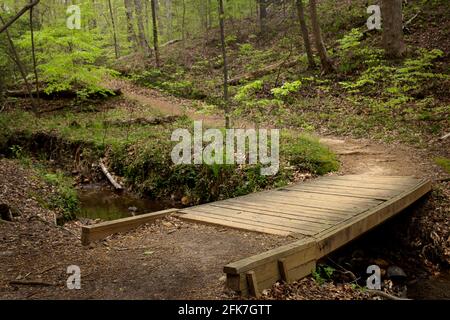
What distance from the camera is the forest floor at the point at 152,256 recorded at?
461 cm

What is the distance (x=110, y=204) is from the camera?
11867 mm

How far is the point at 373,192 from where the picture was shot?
821 cm

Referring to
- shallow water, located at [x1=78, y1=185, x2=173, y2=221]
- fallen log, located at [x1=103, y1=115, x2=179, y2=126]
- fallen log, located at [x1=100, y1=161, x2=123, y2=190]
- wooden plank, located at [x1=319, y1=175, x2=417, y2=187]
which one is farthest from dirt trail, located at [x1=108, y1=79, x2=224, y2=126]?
wooden plank, located at [x1=319, y1=175, x2=417, y2=187]

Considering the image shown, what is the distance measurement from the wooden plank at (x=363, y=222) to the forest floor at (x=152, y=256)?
509mm

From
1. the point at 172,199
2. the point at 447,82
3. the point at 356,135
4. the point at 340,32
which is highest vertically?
the point at 340,32

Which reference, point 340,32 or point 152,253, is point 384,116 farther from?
point 152,253

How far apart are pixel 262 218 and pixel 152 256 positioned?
199 centimetres

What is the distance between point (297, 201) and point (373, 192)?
1630 mm

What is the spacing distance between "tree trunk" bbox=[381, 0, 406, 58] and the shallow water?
1223 centimetres

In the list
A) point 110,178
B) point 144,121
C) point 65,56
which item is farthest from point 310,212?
point 65,56

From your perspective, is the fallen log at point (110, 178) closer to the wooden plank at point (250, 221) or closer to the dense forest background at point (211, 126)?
the dense forest background at point (211, 126)

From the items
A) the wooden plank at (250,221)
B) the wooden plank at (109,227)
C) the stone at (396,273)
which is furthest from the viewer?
the stone at (396,273)

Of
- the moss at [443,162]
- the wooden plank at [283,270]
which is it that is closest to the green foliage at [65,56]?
the moss at [443,162]
